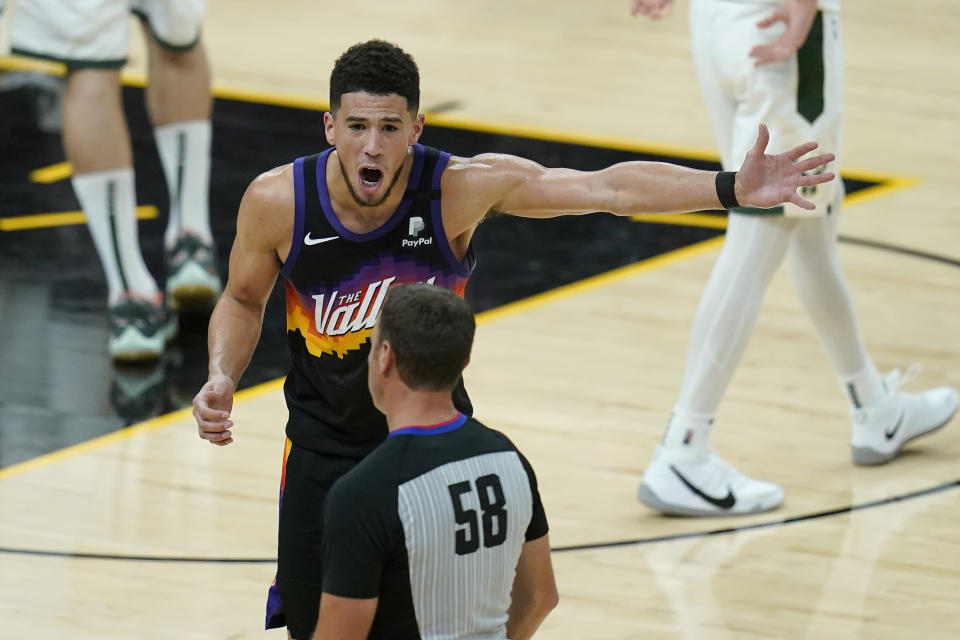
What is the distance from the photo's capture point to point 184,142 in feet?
21.4

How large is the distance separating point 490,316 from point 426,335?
12.8ft

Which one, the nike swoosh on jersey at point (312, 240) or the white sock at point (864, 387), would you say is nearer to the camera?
the nike swoosh on jersey at point (312, 240)

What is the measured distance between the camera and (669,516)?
493 cm

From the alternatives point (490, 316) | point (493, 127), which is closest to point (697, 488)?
point (490, 316)

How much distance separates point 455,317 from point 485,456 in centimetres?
22

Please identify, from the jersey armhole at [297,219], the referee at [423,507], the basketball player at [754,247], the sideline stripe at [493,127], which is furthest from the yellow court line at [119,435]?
the sideline stripe at [493,127]

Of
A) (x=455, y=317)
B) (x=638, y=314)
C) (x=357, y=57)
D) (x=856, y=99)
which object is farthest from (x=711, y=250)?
(x=455, y=317)

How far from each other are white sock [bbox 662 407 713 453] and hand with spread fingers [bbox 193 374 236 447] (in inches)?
76.8

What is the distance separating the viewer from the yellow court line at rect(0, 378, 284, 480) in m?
5.14

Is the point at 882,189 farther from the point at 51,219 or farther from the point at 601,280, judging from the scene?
the point at 51,219

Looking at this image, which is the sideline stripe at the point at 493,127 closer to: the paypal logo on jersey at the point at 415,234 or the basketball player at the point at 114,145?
the basketball player at the point at 114,145

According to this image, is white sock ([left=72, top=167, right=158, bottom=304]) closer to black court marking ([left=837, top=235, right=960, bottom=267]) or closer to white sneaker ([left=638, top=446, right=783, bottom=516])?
white sneaker ([left=638, top=446, right=783, bottom=516])

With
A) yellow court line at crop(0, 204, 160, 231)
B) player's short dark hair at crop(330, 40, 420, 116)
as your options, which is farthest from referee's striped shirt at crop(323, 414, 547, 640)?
yellow court line at crop(0, 204, 160, 231)

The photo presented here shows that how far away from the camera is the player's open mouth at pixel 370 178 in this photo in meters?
3.21
